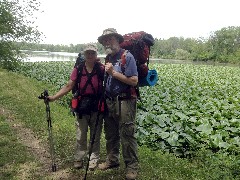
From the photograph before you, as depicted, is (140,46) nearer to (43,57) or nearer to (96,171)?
(96,171)

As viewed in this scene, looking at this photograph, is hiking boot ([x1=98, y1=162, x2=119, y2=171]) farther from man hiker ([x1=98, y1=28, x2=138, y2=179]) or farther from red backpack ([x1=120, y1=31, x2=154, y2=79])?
red backpack ([x1=120, y1=31, x2=154, y2=79])

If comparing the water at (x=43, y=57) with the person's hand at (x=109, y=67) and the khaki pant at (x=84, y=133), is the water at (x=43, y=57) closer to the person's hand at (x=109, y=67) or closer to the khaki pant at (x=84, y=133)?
the khaki pant at (x=84, y=133)

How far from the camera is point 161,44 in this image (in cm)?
12975

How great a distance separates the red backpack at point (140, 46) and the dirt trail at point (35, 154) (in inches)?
91.4

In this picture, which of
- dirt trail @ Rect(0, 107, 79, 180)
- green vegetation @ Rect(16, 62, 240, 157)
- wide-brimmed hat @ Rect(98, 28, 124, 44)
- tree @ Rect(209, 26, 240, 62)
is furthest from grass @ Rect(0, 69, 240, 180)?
tree @ Rect(209, 26, 240, 62)

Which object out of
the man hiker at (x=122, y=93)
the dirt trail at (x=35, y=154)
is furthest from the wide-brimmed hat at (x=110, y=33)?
the dirt trail at (x=35, y=154)

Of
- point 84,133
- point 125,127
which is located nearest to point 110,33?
point 125,127

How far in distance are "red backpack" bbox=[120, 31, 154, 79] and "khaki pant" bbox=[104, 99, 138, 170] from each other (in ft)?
1.91

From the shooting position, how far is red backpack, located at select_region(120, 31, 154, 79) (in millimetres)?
4672

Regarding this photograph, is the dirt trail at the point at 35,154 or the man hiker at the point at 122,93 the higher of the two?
the man hiker at the point at 122,93

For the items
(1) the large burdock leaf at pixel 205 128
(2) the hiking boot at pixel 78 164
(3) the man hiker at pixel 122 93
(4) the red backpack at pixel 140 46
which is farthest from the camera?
(1) the large burdock leaf at pixel 205 128

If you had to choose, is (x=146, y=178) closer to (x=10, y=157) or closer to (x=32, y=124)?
(x=10, y=157)

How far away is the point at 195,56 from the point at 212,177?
8913 centimetres

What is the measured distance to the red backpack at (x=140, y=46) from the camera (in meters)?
4.67
